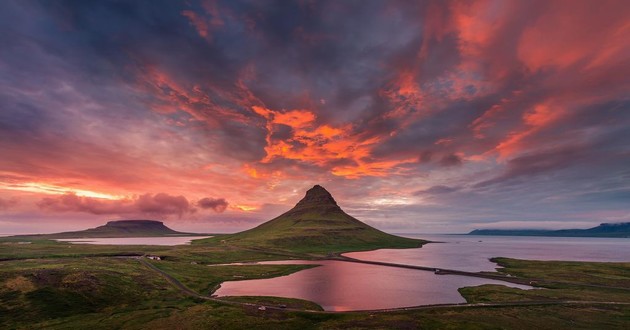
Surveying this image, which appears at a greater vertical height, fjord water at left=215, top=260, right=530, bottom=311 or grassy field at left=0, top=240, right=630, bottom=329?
grassy field at left=0, top=240, right=630, bottom=329

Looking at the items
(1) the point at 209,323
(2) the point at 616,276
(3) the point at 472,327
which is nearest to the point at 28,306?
(1) the point at 209,323

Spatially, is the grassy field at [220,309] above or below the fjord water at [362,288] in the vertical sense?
above

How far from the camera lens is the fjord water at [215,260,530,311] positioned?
101250 millimetres

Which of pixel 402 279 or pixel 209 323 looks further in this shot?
pixel 402 279

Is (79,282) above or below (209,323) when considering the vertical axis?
above

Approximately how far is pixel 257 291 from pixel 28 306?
214 ft

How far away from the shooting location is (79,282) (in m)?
99.1

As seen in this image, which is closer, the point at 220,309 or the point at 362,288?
the point at 220,309

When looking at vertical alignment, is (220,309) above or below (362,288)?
above

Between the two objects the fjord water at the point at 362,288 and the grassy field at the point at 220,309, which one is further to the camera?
the fjord water at the point at 362,288

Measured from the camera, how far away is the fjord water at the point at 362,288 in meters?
101

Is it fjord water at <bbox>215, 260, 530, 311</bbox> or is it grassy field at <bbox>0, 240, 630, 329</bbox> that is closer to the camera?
grassy field at <bbox>0, 240, 630, 329</bbox>

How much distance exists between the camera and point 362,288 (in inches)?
4946

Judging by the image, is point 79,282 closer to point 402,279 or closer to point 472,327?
point 472,327
